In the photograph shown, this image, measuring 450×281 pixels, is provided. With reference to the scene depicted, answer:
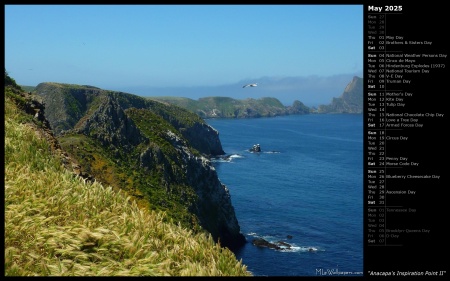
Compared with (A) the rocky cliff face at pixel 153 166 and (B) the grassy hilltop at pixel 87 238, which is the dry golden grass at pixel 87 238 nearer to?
(B) the grassy hilltop at pixel 87 238

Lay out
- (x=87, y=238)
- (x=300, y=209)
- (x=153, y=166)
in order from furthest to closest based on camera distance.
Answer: (x=300, y=209), (x=153, y=166), (x=87, y=238)

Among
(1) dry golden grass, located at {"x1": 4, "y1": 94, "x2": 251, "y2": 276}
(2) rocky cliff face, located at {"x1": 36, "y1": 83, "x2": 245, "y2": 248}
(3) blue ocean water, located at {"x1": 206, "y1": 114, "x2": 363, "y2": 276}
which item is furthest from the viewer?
(3) blue ocean water, located at {"x1": 206, "y1": 114, "x2": 363, "y2": 276}

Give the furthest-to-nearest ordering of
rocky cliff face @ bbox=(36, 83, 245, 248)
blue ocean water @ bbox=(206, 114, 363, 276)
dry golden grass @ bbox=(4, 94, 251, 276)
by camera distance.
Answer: blue ocean water @ bbox=(206, 114, 363, 276) → rocky cliff face @ bbox=(36, 83, 245, 248) → dry golden grass @ bbox=(4, 94, 251, 276)

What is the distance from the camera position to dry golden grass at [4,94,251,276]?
267 inches

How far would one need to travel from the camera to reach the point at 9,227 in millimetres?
7441

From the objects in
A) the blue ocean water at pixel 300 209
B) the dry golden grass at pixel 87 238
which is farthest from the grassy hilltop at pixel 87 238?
the blue ocean water at pixel 300 209

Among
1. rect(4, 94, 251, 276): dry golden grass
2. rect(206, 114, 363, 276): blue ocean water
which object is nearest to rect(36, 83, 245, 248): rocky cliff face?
rect(206, 114, 363, 276): blue ocean water

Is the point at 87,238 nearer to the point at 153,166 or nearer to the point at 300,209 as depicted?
the point at 153,166

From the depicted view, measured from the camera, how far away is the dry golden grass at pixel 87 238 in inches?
267

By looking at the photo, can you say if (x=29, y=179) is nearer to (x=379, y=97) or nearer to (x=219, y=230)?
(x=379, y=97)

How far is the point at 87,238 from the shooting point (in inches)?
297

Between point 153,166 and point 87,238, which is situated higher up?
point 87,238

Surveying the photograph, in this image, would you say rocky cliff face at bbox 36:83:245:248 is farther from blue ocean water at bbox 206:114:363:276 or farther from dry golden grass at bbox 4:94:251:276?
dry golden grass at bbox 4:94:251:276

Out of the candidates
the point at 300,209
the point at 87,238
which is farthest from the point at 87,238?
the point at 300,209
